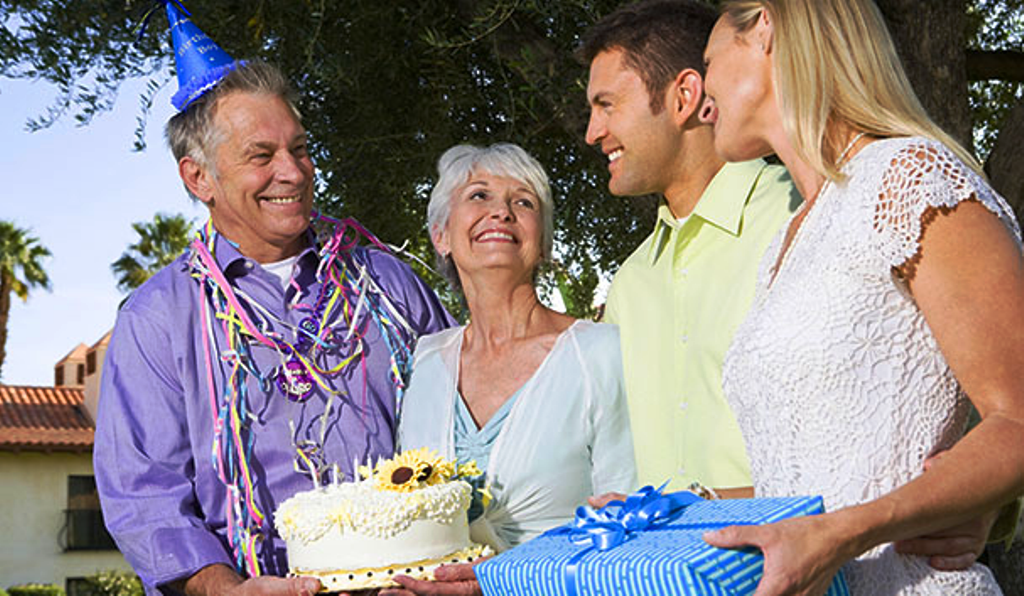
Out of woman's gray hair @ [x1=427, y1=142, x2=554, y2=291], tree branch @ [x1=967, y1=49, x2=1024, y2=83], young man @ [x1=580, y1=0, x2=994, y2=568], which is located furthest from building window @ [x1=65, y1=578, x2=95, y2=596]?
young man @ [x1=580, y1=0, x2=994, y2=568]

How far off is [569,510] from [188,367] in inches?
43.3

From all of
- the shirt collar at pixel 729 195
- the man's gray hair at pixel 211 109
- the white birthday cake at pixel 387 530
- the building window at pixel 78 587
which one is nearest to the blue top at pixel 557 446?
the white birthday cake at pixel 387 530

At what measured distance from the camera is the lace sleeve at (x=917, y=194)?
66.6 inches

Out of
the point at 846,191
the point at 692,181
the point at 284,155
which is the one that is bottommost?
the point at 846,191

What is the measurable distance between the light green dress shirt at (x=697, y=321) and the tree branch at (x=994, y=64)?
11.9 feet

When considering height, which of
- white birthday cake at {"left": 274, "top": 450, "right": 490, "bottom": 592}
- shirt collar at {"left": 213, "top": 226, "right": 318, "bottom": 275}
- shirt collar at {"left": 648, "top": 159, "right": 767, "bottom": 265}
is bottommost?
white birthday cake at {"left": 274, "top": 450, "right": 490, "bottom": 592}

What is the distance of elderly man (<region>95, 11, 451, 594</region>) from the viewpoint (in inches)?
127

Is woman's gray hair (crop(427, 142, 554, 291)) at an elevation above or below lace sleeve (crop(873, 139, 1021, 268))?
above

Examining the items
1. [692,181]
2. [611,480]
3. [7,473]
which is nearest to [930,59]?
[692,181]

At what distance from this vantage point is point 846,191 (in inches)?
73.7

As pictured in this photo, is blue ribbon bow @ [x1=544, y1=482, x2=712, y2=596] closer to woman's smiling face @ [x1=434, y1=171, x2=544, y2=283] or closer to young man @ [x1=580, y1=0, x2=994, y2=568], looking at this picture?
young man @ [x1=580, y1=0, x2=994, y2=568]

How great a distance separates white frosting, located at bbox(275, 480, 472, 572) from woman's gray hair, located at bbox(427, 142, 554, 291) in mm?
902

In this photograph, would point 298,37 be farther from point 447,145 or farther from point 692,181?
point 692,181

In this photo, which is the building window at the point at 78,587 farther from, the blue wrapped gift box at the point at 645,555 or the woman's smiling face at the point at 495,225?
the blue wrapped gift box at the point at 645,555
